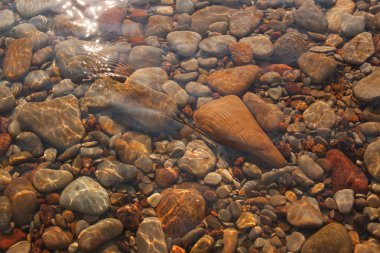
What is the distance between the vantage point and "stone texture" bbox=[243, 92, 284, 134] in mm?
4891

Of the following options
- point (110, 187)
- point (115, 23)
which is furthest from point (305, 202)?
point (115, 23)

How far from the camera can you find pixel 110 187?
434 cm

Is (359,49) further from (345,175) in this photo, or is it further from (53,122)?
(53,122)

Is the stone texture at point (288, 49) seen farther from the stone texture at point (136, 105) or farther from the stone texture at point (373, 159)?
the stone texture at point (136, 105)

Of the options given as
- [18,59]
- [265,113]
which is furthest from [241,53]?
[18,59]

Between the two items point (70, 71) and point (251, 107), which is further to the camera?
point (70, 71)

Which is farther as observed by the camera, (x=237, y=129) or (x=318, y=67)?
(x=318, y=67)

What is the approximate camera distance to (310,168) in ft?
14.5

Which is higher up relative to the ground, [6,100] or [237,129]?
[237,129]

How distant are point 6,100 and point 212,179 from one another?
11.2 ft

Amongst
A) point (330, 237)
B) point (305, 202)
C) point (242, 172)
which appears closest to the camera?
point (330, 237)

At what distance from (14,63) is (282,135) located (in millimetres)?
4609

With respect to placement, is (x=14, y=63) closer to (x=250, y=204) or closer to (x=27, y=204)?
(x=27, y=204)

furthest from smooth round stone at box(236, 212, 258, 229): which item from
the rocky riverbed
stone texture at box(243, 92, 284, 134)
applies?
stone texture at box(243, 92, 284, 134)
